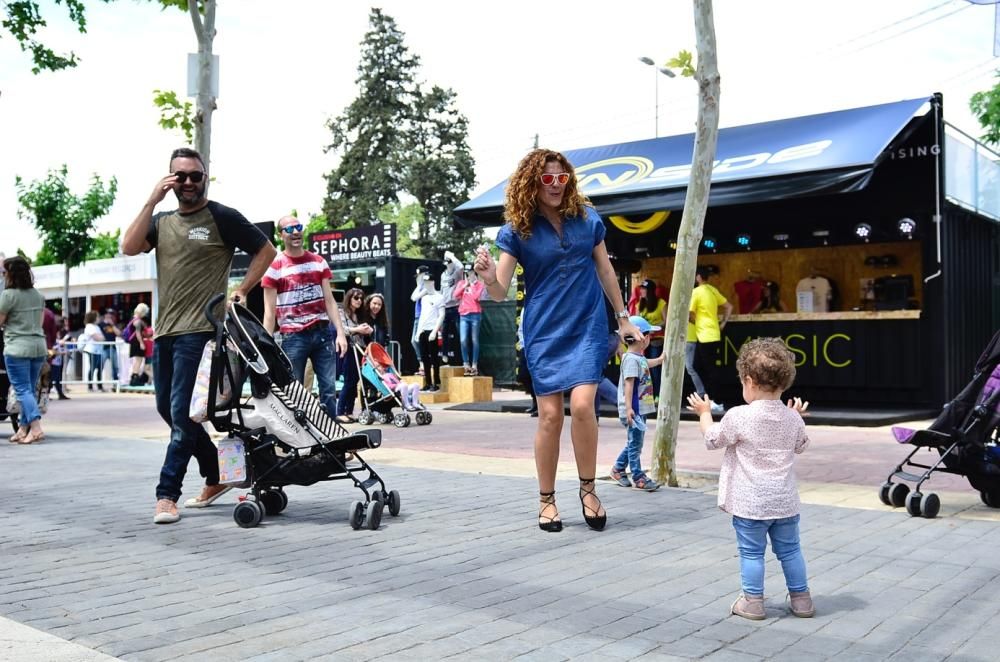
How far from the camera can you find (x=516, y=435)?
11180 millimetres

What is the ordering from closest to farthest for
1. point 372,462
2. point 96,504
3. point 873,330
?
point 96,504 < point 372,462 < point 873,330

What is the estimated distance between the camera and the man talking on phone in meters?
5.75

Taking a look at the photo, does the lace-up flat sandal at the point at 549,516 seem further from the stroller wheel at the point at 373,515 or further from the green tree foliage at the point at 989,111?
the green tree foliage at the point at 989,111

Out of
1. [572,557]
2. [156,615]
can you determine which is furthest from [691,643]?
[156,615]

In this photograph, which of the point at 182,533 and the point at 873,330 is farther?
the point at 873,330

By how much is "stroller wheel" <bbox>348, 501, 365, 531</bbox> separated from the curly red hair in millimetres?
1687

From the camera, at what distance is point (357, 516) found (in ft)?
17.6

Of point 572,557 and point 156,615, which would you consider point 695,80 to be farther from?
point 156,615

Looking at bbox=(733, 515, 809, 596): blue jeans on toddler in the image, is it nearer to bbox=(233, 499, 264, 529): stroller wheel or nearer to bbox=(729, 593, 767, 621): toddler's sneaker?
bbox=(729, 593, 767, 621): toddler's sneaker

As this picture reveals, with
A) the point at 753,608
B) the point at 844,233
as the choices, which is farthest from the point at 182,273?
the point at 844,233

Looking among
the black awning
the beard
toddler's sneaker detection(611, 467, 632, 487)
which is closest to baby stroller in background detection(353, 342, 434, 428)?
the black awning

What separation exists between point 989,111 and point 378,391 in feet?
87.3

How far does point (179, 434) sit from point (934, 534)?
410 cm

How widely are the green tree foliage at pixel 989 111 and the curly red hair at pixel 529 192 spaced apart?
96.8 ft
